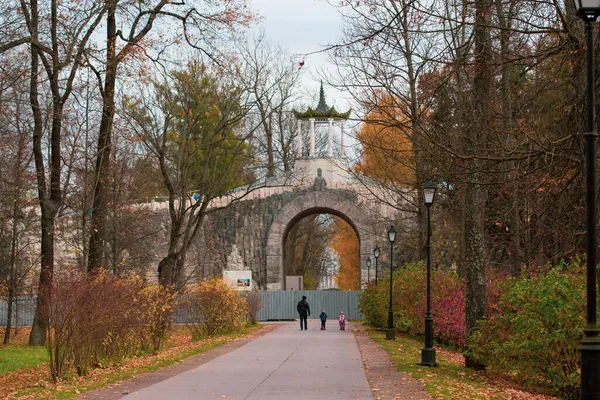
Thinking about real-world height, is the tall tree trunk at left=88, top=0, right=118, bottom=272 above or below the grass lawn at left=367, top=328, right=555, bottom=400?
above

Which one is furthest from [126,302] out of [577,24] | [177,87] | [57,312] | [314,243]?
[314,243]

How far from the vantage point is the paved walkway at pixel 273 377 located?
1154 cm

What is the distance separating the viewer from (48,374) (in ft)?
50.7

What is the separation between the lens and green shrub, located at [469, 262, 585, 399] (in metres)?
11.6

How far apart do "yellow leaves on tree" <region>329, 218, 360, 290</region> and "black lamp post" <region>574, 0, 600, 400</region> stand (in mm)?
49645

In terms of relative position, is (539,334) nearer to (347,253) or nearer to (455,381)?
(455,381)

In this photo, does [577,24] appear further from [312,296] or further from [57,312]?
[312,296]

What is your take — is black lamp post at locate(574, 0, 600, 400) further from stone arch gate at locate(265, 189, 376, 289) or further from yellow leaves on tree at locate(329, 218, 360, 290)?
yellow leaves on tree at locate(329, 218, 360, 290)

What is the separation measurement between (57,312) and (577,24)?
956cm

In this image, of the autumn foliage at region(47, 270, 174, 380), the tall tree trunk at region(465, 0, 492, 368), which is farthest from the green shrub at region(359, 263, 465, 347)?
the autumn foliage at region(47, 270, 174, 380)

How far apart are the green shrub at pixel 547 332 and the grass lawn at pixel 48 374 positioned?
6508mm

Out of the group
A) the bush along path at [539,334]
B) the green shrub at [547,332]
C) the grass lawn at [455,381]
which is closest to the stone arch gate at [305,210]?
the grass lawn at [455,381]

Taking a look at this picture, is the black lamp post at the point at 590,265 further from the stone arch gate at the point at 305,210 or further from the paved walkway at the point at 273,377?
the stone arch gate at the point at 305,210

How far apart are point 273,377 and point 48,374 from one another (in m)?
4.58
